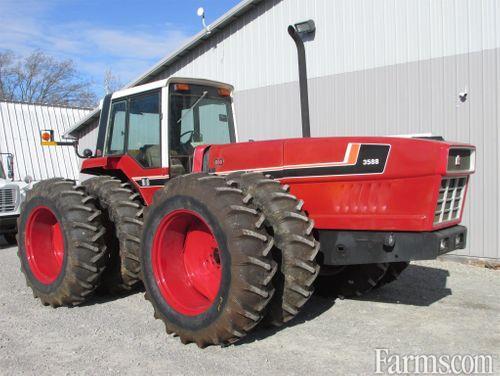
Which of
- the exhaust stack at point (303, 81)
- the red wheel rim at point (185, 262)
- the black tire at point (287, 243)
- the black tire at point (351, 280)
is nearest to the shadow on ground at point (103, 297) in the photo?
the red wheel rim at point (185, 262)

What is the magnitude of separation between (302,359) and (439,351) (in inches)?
45.0

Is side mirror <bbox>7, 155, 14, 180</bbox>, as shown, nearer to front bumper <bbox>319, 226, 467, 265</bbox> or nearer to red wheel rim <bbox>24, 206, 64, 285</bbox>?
red wheel rim <bbox>24, 206, 64, 285</bbox>

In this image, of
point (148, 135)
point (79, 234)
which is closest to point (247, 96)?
point (148, 135)

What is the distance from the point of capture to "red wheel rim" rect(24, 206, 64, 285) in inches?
235

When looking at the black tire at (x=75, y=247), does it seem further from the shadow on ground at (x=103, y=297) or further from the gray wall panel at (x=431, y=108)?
the gray wall panel at (x=431, y=108)

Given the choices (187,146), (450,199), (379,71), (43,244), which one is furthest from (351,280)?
(379,71)

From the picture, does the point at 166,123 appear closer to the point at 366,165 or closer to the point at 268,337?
the point at 366,165

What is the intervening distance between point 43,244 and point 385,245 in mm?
4132

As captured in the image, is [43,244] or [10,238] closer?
[43,244]

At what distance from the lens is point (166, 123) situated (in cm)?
548

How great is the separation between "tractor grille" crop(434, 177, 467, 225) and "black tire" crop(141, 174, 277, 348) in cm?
146

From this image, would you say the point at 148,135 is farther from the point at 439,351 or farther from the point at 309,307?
the point at 439,351

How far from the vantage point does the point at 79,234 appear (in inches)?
208

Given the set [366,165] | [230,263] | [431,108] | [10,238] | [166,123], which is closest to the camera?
[230,263]
